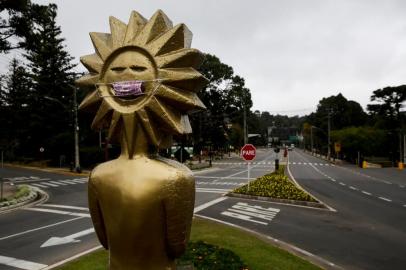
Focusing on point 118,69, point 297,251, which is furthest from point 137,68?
point 297,251

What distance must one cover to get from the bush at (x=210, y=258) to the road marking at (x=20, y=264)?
353 cm

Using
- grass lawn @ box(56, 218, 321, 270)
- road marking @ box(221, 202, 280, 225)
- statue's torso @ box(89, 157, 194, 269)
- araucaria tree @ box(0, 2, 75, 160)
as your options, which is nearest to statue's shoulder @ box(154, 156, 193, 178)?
statue's torso @ box(89, 157, 194, 269)

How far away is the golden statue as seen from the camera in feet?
13.3

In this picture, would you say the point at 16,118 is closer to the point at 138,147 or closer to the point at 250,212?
the point at 250,212

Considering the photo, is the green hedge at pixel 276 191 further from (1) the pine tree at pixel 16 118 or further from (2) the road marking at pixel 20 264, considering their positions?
(1) the pine tree at pixel 16 118

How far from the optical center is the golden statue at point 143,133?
4.06m

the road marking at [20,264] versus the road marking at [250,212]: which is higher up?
the road marking at [20,264]

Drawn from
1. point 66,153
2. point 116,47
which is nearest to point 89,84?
point 116,47

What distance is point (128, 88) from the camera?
14.0ft

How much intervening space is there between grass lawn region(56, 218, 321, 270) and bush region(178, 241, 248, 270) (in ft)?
1.27

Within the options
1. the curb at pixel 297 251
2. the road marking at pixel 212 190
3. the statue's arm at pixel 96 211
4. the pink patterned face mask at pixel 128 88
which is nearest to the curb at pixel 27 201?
the road marking at pixel 212 190

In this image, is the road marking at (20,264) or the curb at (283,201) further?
the curb at (283,201)

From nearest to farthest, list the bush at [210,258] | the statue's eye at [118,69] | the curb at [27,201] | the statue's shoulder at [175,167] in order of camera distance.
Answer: the statue's shoulder at [175,167] < the statue's eye at [118,69] < the bush at [210,258] < the curb at [27,201]

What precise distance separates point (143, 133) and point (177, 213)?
954 millimetres
